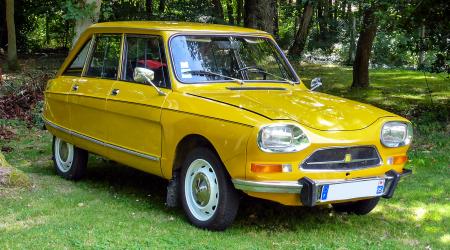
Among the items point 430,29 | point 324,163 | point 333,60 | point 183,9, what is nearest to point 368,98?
point 430,29

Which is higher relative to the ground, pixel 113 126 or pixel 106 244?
pixel 113 126

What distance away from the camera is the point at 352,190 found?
4754 millimetres

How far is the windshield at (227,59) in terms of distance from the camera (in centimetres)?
564

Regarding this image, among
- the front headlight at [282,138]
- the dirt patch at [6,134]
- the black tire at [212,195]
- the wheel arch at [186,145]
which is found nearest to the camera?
the front headlight at [282,138]

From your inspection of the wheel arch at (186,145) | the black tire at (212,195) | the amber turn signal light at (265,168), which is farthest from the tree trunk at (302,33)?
the amber turn signal light at (265,168)

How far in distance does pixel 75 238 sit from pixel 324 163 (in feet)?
7.00

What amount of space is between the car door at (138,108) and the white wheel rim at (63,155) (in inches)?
48.9

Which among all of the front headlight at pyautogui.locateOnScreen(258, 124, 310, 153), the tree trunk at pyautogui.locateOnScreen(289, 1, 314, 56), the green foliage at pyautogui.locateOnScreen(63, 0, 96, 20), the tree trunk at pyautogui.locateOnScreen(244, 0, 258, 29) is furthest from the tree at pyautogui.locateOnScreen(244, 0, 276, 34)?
the tree trunk at pyautogui.locateOnScreen(289, 1, 314, 56)

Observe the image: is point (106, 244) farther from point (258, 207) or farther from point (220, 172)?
point (258, 207)

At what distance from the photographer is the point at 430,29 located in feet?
36.0

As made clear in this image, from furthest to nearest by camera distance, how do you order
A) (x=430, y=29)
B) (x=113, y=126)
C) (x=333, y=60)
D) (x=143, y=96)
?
1. (x=333, y=60)
2. (x=430, y=29)
3. (x=113, y=126)
4. (x=143, y=96)

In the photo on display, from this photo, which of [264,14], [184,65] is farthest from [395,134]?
[264,14]

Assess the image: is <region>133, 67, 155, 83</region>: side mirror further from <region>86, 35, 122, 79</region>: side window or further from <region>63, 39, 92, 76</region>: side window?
<region>63, 39, 92, 76</region>: side window

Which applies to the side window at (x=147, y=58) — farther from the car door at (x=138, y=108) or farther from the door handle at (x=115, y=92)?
the door handle at (x=115, y=92)
